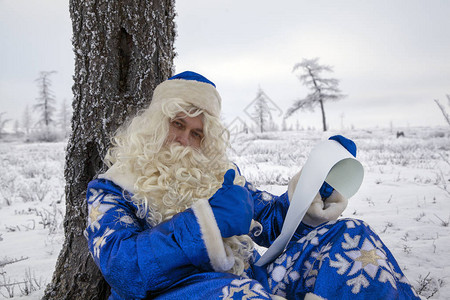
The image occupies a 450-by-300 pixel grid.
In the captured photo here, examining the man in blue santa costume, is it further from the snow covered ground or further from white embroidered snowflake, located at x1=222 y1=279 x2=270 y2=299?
the snow covered ground

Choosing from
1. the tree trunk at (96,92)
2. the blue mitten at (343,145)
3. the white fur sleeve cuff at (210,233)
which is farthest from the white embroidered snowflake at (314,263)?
the tree trunk at (96,92)

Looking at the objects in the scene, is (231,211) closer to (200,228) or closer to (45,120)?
(200,228)

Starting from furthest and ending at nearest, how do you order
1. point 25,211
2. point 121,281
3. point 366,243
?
point 25,211 < point 366,243 < point 121,281

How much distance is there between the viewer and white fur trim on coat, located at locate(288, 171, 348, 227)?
5.88 feet

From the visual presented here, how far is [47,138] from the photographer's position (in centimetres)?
2248

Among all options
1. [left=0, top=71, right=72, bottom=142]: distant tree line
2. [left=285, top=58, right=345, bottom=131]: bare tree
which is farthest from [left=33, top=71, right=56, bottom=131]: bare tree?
[left=285, top=58, right=345, bottom=131]: bare tree

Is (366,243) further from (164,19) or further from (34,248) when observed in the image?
(34,248)

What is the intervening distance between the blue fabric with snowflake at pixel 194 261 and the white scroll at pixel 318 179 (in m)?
0.13

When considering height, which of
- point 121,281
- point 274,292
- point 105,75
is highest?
point 105,75

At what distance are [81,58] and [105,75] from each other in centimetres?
22

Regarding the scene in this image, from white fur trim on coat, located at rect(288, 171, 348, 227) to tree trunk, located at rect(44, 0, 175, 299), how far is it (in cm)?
137

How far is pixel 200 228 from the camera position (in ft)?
→ 4.17

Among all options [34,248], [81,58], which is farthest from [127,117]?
[34,248]

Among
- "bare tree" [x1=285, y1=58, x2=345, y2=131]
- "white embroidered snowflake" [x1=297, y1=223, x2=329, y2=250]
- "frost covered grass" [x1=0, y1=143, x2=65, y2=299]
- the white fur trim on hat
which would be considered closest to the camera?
"white embroidered snowflake" [x1=297, y1=223, x2=329, y2=250]
